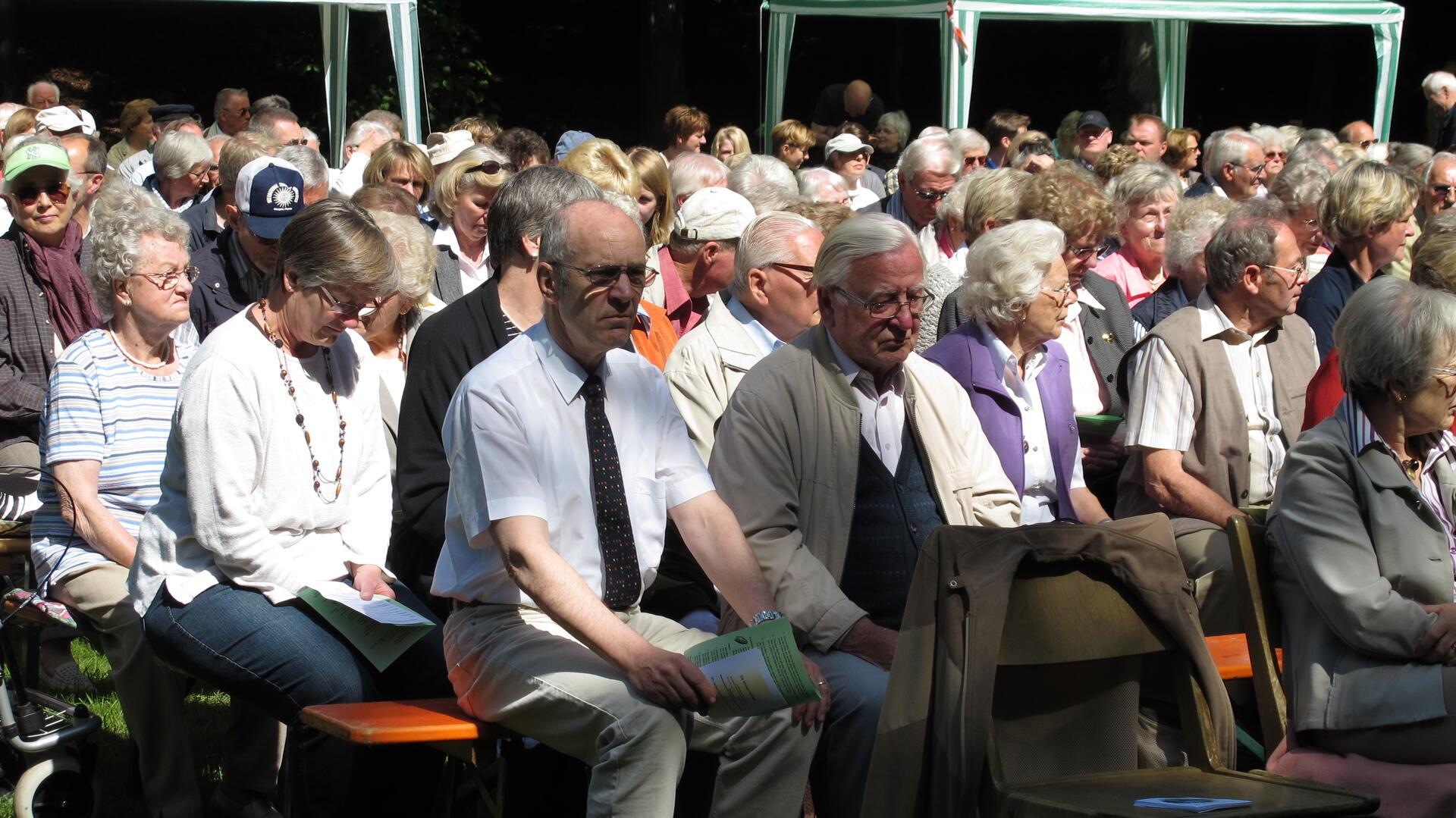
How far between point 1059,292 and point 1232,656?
1284 mm

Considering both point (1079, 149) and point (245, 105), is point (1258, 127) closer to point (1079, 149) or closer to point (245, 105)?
point (1079, 149)

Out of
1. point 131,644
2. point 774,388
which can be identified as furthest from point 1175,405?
point 131,644

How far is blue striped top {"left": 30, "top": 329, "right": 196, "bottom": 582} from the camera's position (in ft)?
13.4

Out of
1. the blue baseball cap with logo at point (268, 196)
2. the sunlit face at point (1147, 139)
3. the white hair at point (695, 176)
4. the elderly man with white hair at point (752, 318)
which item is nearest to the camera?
the elderly man with white hair at point (752, 318)

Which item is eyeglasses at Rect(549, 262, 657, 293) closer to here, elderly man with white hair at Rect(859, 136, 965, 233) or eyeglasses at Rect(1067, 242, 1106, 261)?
eyeglasses at Rect(1067, 242, 1106, 261)

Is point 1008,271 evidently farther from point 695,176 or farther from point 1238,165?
point 1238,165

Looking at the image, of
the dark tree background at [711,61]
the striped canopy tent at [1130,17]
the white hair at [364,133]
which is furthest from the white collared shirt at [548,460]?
the dark tree background at [711,61]

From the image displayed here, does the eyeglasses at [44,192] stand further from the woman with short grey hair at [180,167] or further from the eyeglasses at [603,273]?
the eyeglasses at [603,273]

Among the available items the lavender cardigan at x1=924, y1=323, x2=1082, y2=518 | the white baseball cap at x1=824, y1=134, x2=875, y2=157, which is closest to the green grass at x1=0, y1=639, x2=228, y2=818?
the lavender cardigan at x1=924, y1=323, x2=1082, y2=518

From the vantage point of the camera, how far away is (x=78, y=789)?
→ 4156 millimetres

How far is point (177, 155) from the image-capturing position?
27.1 feet

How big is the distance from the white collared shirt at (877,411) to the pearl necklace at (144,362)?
183cm

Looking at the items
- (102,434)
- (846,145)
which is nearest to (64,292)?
(102,434)

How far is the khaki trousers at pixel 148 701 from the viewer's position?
4047 millimetres
